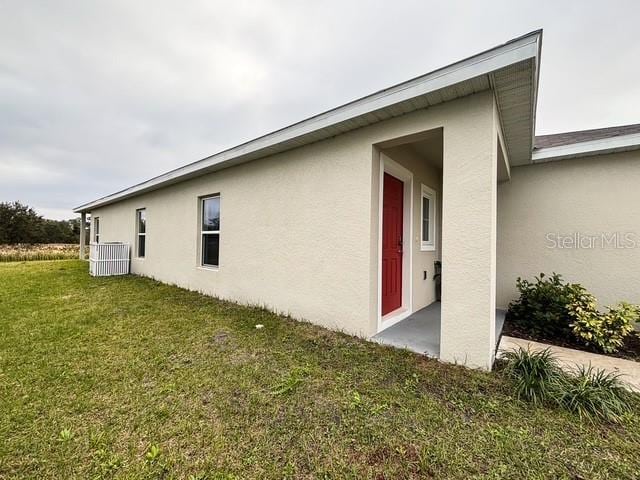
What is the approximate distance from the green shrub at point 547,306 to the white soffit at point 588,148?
6.13ft

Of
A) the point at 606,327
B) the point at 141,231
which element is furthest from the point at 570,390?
the point at 141,231

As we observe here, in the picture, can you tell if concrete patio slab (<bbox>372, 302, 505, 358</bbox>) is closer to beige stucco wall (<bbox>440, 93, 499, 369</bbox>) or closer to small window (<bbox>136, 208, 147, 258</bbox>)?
beige stucco wall (<bbox>440, 93, 499, 369</bbox>)

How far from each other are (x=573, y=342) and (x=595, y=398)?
1.92 metres

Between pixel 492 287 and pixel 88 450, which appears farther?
pixel 492 287

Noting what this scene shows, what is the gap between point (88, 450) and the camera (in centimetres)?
165

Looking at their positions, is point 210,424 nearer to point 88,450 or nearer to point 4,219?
point 88,450

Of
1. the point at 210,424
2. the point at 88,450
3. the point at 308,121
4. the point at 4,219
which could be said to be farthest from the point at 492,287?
the point at 4,219

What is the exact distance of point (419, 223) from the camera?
15.6 ft

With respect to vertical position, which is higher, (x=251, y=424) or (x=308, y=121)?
(x=308, y=121)

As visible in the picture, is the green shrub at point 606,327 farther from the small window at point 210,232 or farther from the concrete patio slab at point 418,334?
the small window at point 210,232

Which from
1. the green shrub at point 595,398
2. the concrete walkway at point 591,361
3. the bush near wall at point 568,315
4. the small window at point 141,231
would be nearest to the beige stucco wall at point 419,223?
the bush near wall at point 568,315

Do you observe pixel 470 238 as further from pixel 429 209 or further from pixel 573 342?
pixel 429 209

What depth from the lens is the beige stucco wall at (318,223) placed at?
2962 millimetres

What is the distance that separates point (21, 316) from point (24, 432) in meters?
3.93
